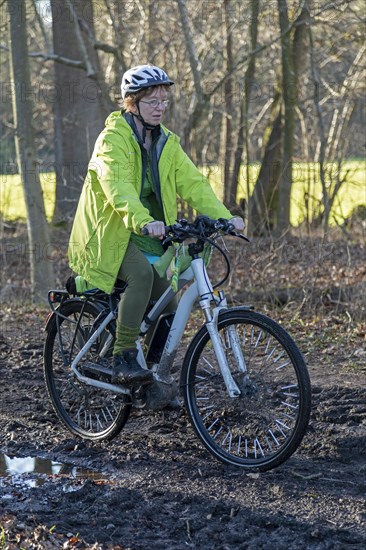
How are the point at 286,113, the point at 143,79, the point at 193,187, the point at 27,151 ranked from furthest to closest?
the point at 286,113 < the point at 27,151 < the point at 193,187 < the point at 143,79

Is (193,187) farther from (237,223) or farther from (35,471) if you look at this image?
(35,471)

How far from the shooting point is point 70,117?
16.5 m

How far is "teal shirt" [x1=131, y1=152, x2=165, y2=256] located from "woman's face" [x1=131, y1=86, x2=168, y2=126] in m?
0.36

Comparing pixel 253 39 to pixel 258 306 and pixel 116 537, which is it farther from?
pixel 116 537

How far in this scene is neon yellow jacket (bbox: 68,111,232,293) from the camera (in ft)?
17.2

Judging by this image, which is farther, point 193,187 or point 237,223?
point 193,187

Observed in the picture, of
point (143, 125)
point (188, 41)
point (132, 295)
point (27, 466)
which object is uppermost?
point (188, 41)

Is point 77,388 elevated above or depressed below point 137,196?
below

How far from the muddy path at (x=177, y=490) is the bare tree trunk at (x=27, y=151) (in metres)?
4.41

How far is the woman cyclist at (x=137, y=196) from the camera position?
5230mm

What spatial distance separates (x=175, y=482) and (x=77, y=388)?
4.09 feet

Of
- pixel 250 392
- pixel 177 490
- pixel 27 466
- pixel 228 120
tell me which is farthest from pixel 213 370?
pixel 228 120

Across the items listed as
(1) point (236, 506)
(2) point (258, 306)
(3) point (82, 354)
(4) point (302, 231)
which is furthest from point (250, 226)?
(1) point (236, 506)

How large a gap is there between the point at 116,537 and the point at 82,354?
5.81 feet
